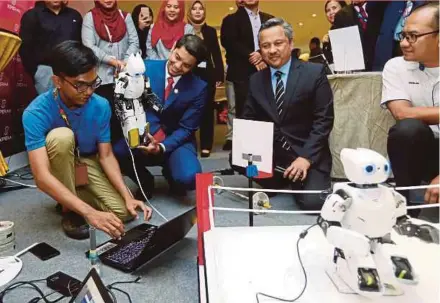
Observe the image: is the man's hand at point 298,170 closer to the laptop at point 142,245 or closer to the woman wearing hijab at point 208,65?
the laptop at point 142,245

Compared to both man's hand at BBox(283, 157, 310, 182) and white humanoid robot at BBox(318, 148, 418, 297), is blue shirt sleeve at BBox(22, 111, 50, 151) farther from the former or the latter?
white humanoid robot at BBox(318, 148, 418, 297)

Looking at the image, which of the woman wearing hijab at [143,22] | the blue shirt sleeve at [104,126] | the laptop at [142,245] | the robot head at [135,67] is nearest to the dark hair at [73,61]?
the robot head at [135,67]

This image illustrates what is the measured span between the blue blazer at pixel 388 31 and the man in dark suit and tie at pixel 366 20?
0.06 metres

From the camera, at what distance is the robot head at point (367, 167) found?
69cm

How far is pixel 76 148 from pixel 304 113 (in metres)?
1.00

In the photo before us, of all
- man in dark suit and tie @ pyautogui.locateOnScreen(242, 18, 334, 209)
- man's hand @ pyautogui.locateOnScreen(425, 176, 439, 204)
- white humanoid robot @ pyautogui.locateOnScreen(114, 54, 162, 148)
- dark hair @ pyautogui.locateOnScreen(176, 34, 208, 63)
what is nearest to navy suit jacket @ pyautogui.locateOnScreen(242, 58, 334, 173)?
man in dark suit and tie @ pyautogui.locateOnScreen(242, 18, 334, 209)

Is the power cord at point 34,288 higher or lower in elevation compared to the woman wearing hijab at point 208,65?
lower

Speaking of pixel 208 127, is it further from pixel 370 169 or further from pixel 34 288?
pixel 370 169

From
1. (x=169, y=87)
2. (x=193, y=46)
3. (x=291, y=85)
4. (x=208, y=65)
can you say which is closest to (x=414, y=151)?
(x=291, y=85)

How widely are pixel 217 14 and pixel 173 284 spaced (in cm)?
627

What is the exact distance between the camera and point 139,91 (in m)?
1.62

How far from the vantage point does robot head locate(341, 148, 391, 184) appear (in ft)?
2.26

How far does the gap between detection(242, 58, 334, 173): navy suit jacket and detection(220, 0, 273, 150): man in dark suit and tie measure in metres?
0.72

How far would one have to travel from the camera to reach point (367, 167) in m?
0.69
